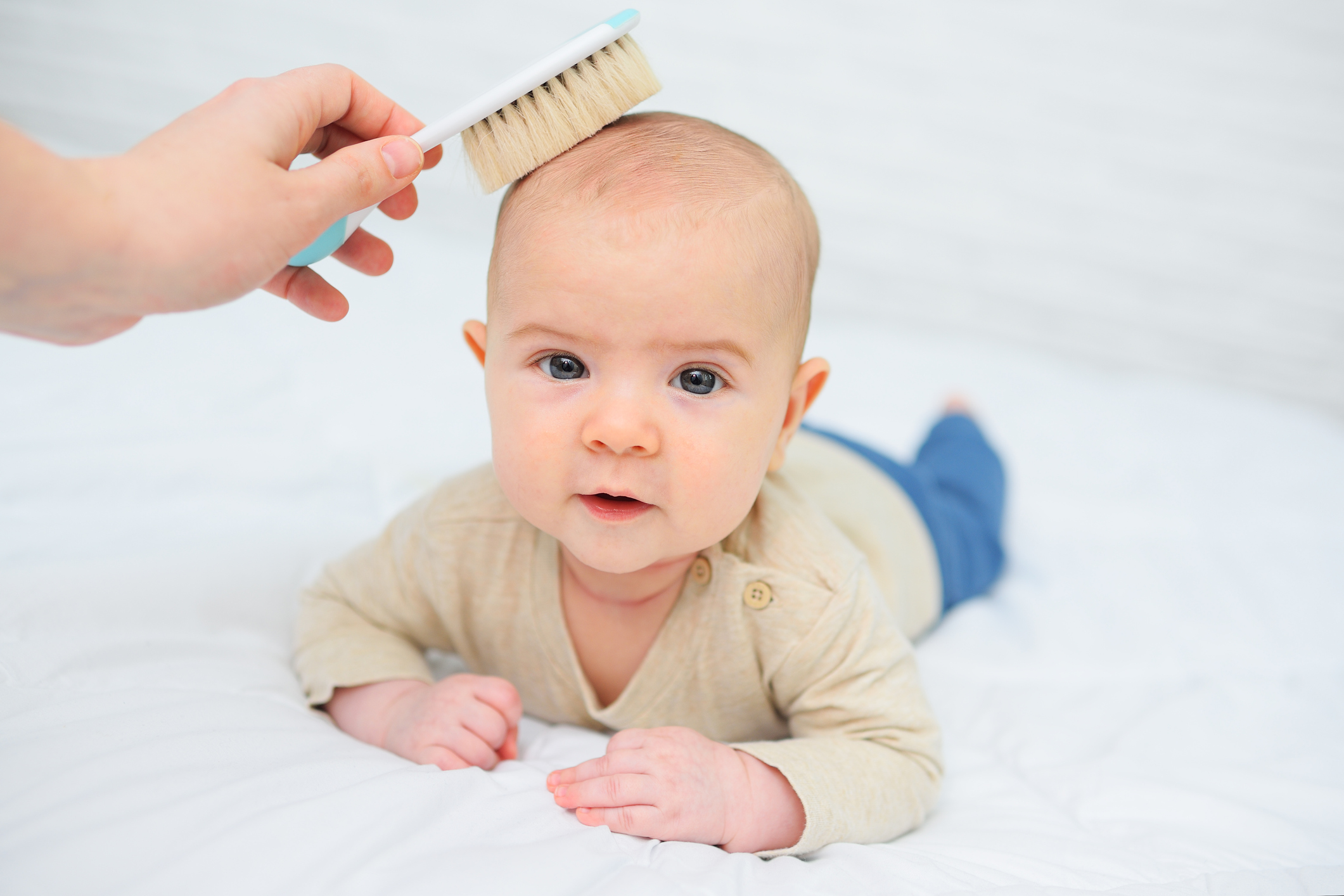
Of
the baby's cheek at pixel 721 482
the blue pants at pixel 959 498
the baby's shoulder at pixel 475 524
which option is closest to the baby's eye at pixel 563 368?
the baby's cheek at pixel 721 482

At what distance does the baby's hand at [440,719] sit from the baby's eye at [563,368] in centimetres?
28

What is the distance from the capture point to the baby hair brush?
0.79m

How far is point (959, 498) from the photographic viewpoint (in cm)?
156

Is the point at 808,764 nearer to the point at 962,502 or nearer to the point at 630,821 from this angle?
the point at 630,821

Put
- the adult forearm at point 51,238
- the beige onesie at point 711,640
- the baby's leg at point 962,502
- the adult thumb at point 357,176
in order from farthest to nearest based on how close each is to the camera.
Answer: the baby's leg at point 962,502, the beige onesie at point 711,640, the adult thumb at point 357,176, the adult forearm at point 51,238

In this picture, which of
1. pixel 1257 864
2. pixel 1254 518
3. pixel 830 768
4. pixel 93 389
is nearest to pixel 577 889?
pixel 830 768

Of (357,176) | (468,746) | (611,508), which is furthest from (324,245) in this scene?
(468,746)

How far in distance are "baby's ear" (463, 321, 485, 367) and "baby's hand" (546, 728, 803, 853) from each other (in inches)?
15.0

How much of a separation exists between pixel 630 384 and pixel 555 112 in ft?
0.77

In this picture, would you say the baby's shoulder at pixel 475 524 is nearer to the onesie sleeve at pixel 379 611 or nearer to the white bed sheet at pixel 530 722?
the onesie sleeve at pixel 379 611

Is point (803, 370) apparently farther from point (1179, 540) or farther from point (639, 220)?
point (1179, 540)

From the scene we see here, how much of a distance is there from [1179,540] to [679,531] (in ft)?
3.55

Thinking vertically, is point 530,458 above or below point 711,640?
above

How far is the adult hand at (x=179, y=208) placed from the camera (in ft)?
1.94
